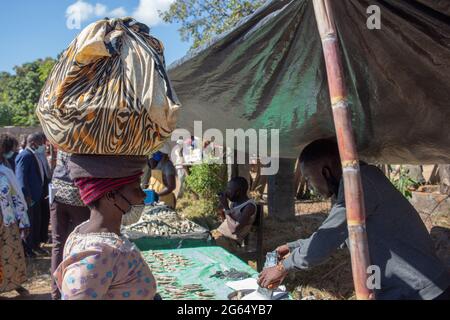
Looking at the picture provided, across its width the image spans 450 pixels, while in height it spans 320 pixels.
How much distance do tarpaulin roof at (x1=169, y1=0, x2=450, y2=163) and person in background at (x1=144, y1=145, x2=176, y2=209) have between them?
254 centimetres

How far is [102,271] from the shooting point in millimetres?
1450

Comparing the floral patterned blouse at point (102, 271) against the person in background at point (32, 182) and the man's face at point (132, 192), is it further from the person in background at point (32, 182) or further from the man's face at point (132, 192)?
the person in background at point (32, 182)

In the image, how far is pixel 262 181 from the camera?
12.5m

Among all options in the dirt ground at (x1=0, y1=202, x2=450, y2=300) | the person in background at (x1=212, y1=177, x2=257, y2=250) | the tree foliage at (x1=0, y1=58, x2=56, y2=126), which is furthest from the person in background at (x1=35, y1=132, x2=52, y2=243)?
the tree foliage at (x1=0, y1=58, x2=56, y2=126)

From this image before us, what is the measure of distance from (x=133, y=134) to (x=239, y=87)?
1.89 meters

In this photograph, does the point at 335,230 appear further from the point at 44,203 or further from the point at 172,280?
the point at 44,203

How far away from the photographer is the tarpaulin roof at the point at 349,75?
2.12 meters

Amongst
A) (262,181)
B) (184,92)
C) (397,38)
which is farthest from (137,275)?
A: (262,181)

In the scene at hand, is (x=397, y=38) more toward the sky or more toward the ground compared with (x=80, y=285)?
more toward the sky

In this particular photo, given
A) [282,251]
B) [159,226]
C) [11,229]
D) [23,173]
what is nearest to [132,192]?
[282,251]

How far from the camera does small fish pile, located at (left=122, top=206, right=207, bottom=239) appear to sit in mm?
5386

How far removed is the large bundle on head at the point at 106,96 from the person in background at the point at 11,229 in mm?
3871
